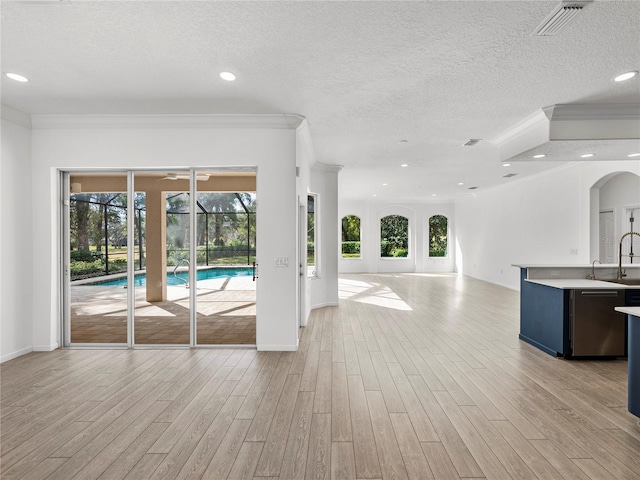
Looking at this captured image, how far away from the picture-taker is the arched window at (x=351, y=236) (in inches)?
544

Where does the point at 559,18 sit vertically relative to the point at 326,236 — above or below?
above

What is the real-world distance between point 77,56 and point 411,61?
275cm

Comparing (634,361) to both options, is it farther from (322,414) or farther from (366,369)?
(322,414)

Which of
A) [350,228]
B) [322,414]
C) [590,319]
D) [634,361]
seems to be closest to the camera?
[634,361]

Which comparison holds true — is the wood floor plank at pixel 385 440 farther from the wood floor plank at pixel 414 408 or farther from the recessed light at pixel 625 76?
the recessed light at pixel 625 76

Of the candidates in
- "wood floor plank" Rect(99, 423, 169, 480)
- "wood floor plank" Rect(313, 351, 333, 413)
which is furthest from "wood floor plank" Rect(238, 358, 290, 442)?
"wood floor plank" Rect(99, 423, 169, 480)

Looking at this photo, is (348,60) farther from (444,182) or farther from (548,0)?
(444,182)

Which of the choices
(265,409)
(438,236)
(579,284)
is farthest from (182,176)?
(438,236)

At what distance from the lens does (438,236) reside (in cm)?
1407

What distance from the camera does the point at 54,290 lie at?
171 inches

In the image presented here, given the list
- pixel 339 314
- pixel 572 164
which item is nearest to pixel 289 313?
pixel 339 314

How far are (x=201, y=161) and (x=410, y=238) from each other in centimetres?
1095

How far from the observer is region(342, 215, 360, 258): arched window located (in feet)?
45.3

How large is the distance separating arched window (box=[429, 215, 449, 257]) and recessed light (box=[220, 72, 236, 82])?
474 inches
